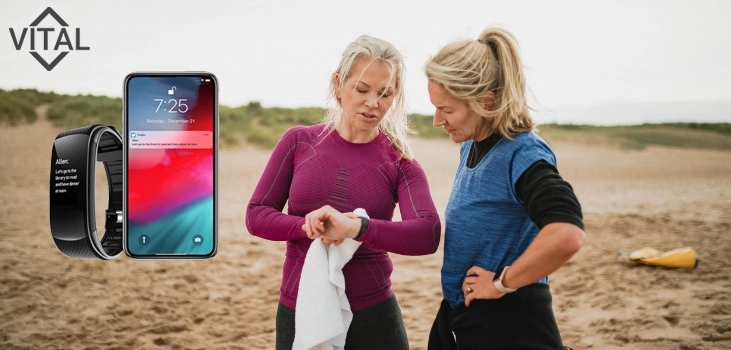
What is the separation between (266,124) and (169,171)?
26178mm

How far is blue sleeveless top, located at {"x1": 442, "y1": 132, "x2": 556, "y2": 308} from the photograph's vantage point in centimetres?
161

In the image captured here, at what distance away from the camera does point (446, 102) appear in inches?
66.9

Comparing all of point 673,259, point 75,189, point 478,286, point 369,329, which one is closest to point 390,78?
point 478,286

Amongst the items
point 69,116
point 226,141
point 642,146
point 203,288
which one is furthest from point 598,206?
point 642,146

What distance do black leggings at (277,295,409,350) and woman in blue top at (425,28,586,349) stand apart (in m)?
0.30

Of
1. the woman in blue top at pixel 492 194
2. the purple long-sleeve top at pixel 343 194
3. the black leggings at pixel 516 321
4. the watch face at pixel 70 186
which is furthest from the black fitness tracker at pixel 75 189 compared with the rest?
the black leggings at pixel 516 321

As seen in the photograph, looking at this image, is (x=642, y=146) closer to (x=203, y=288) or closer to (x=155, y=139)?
(x=203, y=288)

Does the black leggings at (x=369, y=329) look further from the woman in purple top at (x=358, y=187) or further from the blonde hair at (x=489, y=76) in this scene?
the blonde hair at (x=489, y=76)

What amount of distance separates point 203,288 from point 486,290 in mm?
5007

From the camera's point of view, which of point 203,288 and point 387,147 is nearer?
point 387,147

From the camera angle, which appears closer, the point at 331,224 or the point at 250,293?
the point at 331,224

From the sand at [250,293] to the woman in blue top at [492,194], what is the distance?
9.82 feet

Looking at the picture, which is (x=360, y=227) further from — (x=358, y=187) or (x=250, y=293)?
(x=250, y=293)

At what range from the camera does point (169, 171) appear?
1949 millimetres
